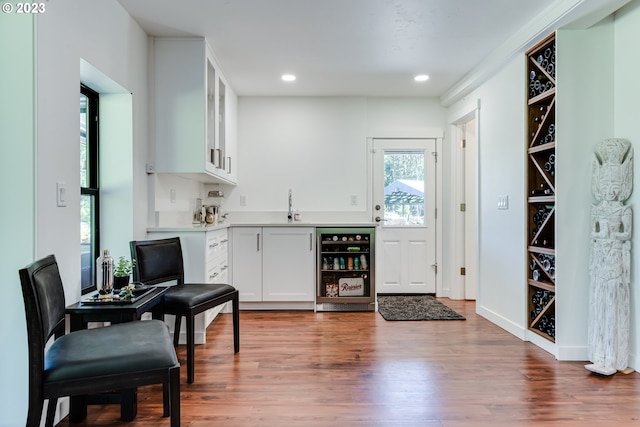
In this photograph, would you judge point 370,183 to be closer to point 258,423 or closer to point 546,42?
point 546,42

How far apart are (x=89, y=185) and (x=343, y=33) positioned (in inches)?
83.7

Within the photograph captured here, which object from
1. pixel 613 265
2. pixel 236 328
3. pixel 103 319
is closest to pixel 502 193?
pixel 613 265

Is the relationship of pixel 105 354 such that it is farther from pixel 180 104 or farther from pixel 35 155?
pixel 180 104

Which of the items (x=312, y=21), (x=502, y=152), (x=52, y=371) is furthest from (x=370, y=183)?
(x=52, y=371)

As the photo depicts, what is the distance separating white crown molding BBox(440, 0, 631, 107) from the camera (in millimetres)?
2332

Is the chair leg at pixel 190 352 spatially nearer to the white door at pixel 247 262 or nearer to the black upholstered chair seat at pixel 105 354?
the black upholstered chair seat at pixel 105 354

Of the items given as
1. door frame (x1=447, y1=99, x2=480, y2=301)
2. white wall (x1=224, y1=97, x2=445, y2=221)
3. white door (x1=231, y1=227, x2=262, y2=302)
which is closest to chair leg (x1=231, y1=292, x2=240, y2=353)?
white door (x1=231, y1=227, x2=262, y2=302)

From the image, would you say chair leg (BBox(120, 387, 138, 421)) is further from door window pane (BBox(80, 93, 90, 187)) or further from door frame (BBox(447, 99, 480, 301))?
door frame (BBox(447, 99, 480, 301))

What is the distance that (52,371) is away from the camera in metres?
1.36

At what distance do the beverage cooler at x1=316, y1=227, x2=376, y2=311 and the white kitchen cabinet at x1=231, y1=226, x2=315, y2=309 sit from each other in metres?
0.12

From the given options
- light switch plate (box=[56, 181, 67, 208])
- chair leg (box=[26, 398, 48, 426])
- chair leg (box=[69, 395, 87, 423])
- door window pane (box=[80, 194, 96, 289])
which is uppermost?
light switch plate (box=[56, 181, 67, 208])

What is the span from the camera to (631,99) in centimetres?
249

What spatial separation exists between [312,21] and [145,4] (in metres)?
1.12

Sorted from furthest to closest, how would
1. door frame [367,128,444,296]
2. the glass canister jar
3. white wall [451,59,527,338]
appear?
door frame [367,128,444,296] → white wall [451,59,527,338] → the glass canister jar
